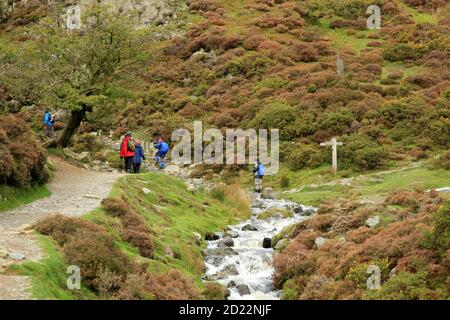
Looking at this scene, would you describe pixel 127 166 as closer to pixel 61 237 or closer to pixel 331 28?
pixel 61 237

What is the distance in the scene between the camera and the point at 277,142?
4072 centimetres

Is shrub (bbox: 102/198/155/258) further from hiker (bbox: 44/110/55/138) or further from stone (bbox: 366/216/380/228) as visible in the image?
hiker (bbox: 44/110/55/138)

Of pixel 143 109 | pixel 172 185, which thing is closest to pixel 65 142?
pixel 172 185

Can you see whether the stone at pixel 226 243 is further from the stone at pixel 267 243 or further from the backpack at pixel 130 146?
the backpack at pixel 130 146

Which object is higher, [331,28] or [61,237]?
[331,28]

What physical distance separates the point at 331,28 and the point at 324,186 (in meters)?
39.3

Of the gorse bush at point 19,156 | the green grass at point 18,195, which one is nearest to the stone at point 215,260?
the green grass at point 18,195

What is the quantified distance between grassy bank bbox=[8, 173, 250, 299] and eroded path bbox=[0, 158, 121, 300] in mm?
359

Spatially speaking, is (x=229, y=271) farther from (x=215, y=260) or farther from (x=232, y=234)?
(x=232, y=234)

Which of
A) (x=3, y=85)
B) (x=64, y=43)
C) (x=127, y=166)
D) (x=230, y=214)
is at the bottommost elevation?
(x=230, y=214)

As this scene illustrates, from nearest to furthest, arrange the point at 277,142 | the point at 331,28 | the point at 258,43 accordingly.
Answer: the point at 277,142 → the point at 258,43 → the point at 331,28

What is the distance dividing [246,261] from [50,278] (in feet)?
26.3

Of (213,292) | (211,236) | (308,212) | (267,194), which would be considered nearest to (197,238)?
(211,236)

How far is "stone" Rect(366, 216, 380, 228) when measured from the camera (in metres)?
19.9
